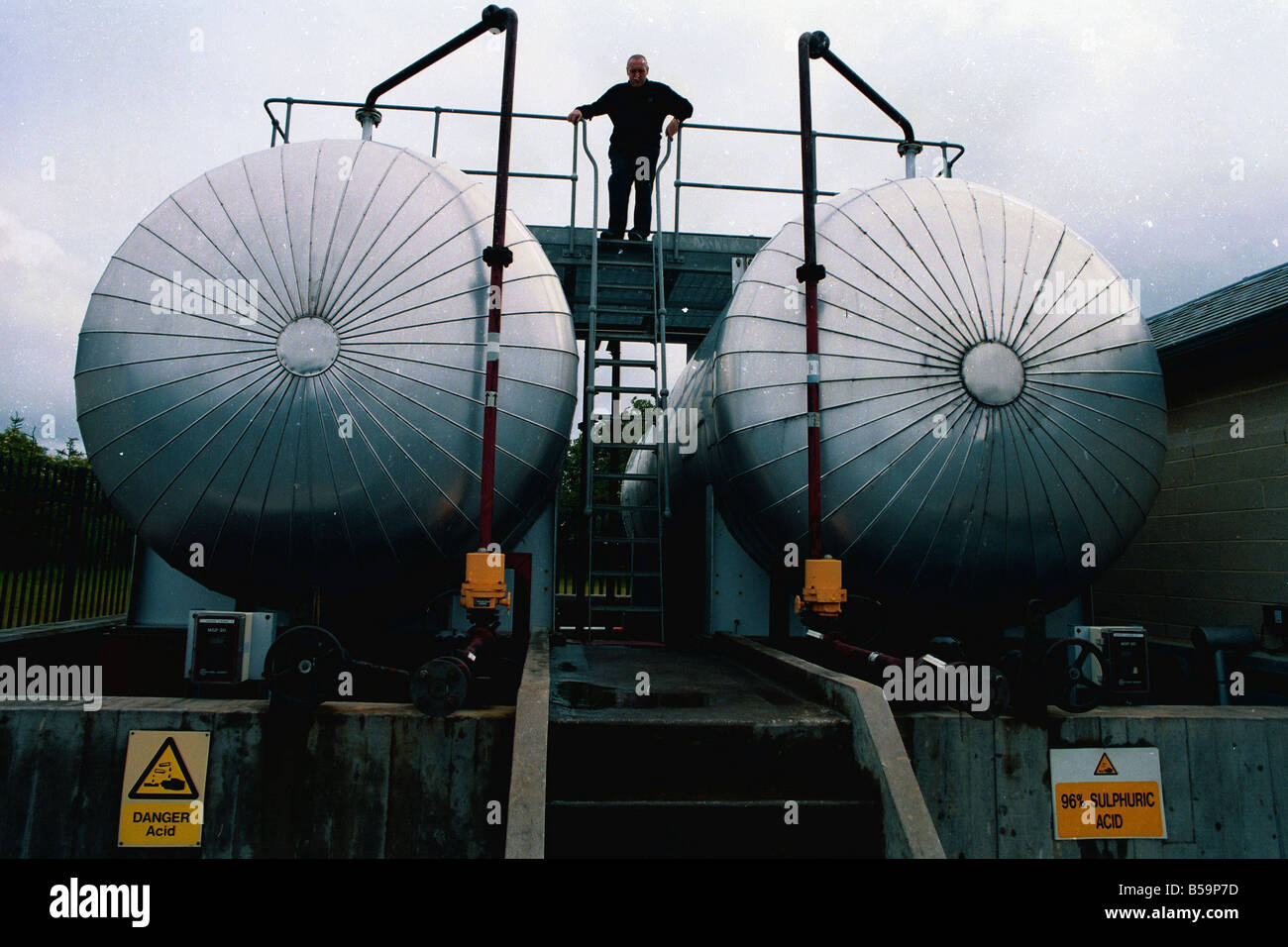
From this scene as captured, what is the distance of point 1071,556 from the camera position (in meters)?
5.01

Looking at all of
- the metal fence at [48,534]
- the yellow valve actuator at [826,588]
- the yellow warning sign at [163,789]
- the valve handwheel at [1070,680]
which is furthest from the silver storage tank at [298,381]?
the metal fence at [48,534]

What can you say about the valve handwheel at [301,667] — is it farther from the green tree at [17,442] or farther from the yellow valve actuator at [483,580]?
the green tree at [17,442]

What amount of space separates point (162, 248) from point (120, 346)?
66 cm

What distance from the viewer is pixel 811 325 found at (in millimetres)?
4934

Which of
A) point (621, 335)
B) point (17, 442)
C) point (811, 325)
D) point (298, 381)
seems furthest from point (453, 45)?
point (17, 442)

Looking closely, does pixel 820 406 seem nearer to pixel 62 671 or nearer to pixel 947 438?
pixel 947 438

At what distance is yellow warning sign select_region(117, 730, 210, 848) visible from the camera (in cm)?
395

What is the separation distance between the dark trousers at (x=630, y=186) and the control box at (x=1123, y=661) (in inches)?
215

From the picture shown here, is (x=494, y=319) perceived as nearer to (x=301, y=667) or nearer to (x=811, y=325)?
(x=811, y=325)

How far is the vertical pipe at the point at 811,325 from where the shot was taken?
15.6ft
